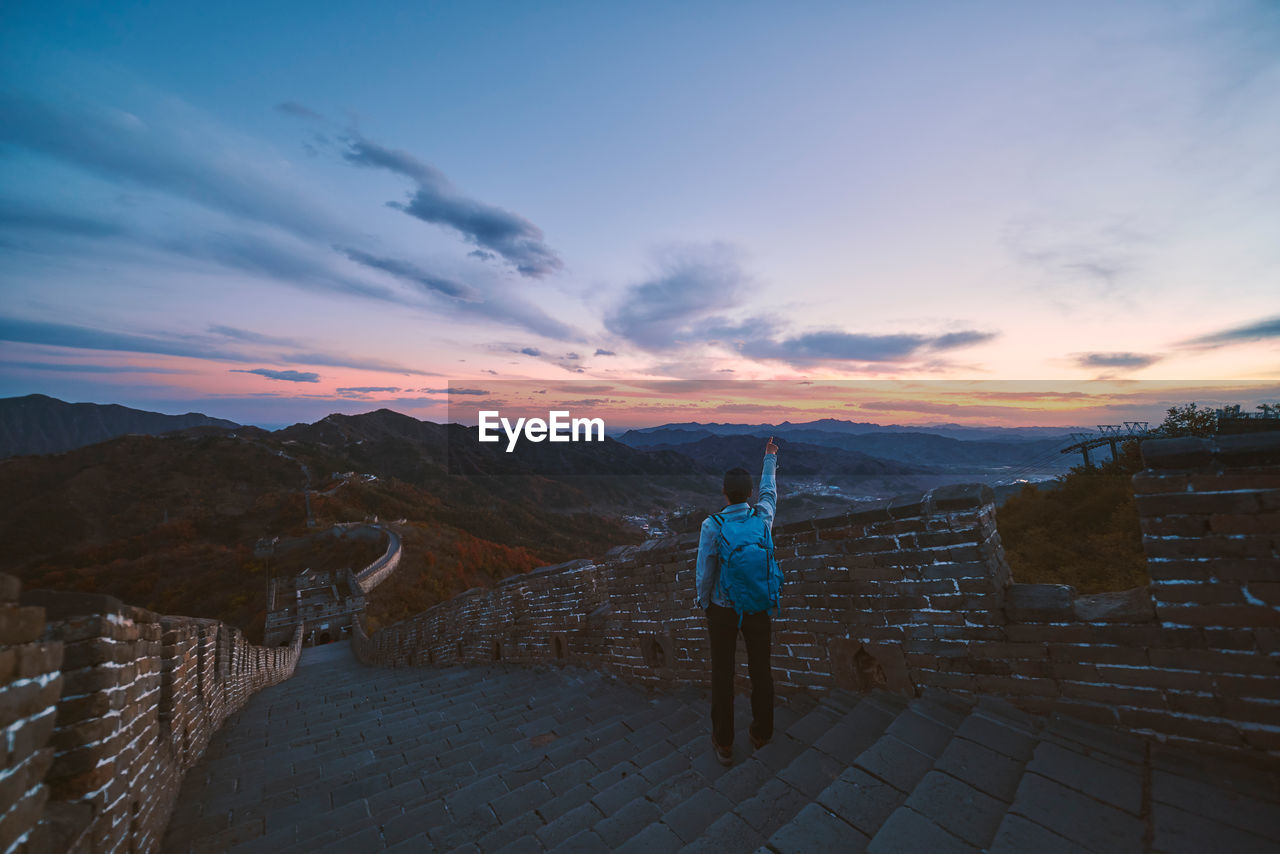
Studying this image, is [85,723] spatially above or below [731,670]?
above

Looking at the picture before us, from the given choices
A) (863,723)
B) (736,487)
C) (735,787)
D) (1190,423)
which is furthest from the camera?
(1190,423)

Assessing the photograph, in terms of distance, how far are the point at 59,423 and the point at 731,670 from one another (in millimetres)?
255403

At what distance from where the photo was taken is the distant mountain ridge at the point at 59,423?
505 feet

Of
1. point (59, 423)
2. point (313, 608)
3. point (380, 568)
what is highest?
point (59, 423)

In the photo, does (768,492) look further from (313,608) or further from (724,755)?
(313,608)

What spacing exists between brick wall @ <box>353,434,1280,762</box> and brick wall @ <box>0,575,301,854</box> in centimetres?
343

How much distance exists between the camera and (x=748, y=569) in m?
3.02

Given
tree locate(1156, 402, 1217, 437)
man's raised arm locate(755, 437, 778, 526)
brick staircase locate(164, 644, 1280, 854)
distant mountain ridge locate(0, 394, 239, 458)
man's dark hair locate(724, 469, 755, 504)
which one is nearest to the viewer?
brick staircase locate(164, 644, 1280, 854)

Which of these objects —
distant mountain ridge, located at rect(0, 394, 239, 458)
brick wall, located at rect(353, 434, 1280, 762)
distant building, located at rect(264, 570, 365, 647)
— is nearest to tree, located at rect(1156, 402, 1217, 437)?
brick wall, located at rect(353, 434, 1280, 762)

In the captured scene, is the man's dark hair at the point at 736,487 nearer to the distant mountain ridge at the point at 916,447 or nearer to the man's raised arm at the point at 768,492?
the man's raised arm at the point at 768,492

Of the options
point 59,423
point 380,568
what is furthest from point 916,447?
point 59,423

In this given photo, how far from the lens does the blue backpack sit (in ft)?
9.93

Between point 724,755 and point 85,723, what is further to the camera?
point 724,755

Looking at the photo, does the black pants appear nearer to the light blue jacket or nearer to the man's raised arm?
the light blue jacket
